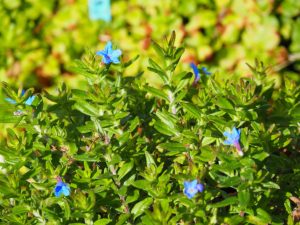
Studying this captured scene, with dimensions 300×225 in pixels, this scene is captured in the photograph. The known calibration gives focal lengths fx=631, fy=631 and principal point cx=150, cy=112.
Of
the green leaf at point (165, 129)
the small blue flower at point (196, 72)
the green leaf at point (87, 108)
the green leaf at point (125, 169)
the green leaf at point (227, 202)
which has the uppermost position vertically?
the small blue flower at point (196, 72)

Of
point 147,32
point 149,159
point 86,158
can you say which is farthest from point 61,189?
point 147,32

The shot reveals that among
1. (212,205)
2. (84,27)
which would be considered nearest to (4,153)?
(212,205)

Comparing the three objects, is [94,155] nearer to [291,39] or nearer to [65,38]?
[65,38]

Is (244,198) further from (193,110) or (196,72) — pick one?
(196,72)

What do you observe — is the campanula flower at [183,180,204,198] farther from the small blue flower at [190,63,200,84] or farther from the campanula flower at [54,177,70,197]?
the small blue flower at [190,63,200,84]

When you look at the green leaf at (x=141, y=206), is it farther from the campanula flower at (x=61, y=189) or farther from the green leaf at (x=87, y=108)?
the green leaf at (x=87, y=108)

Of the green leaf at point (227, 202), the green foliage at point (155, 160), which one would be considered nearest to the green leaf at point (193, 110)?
the green foliage at point (155, 160)
